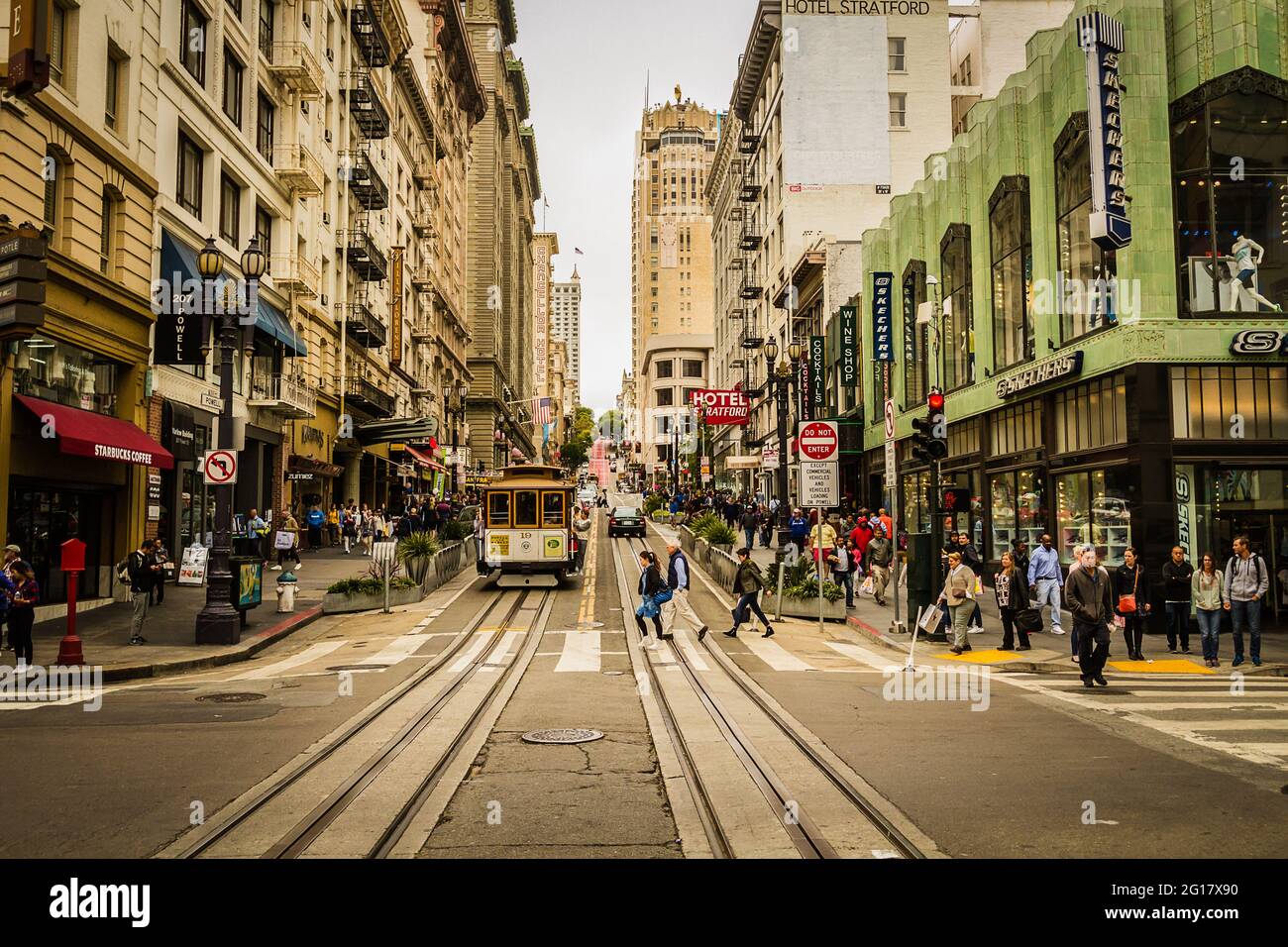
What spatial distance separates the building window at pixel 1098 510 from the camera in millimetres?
21250

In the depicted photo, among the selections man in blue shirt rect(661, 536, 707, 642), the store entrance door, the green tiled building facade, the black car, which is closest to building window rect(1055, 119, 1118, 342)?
the green tiled building facade

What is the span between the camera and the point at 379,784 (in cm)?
784

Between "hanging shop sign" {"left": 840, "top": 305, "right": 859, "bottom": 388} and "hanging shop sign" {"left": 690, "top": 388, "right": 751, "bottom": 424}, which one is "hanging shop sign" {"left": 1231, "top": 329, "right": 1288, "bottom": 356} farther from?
"hanging shop sign" {"left": 690, "top": 388, "right": 751, "bottom": 424}

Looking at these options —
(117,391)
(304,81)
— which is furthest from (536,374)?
(117,391)

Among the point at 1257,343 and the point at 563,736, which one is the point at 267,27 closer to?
the point at 1257,343

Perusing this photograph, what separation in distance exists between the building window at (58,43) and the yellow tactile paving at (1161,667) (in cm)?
2227

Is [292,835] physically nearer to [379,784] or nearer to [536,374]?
[379,784]

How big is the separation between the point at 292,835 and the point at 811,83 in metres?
57.4

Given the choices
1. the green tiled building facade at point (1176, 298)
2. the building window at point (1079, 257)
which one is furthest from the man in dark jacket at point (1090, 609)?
the building window at point (1079, 257)

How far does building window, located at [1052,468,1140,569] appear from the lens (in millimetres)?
21250

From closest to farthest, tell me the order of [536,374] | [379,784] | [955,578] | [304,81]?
[379,784], [955,578], [304,81], [536,374]

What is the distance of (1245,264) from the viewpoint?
2084 centimetres

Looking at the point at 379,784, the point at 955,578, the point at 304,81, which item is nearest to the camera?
the point at 379,784

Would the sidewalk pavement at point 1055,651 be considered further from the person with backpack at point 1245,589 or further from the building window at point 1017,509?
the building window at point 1017,509
